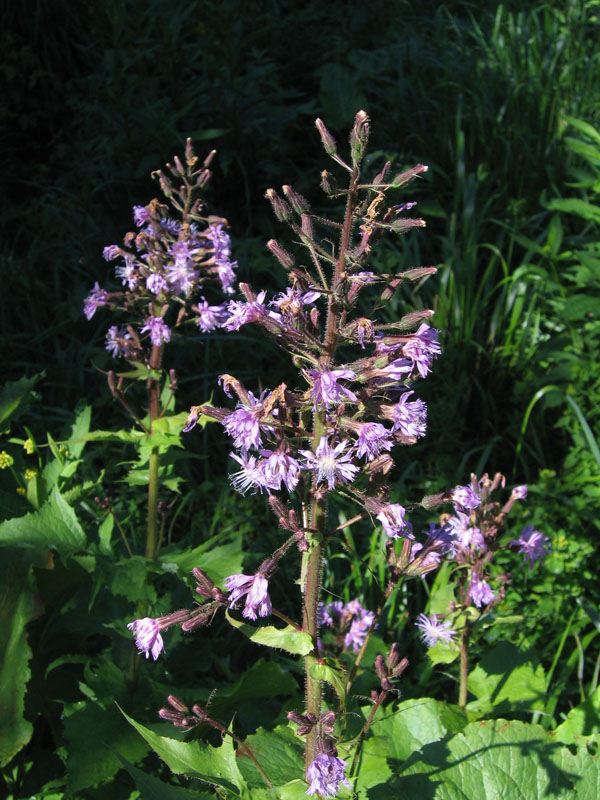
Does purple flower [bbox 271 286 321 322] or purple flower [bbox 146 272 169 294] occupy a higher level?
purple flower [bbox 271 286 321 322]

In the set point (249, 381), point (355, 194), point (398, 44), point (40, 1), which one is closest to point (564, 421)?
point (249, 381)

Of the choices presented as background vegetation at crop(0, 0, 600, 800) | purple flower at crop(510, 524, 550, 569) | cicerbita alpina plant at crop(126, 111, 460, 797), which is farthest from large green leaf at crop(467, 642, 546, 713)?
cicerbita alpina plant at crop(126, 111, 460, 797)

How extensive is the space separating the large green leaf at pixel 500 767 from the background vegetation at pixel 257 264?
0.43 m

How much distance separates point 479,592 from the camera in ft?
7.35

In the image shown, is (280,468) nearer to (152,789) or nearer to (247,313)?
(247,313)

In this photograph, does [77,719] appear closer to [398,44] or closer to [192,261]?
[192,261]

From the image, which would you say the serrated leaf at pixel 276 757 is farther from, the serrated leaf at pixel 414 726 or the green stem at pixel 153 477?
the green stem at pixel 153 477

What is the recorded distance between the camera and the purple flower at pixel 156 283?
2.50 metres

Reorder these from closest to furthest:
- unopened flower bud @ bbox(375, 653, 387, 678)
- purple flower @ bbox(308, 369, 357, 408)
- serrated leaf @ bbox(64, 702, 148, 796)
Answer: purple flower @ bbox(308, 369, 357, 408)
unopened flower bud @ bbox(375, 653, 387, 678)
serrated leaf @ bbox(64, 702, 148, 796)

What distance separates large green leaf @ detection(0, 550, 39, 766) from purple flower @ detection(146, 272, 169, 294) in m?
0.87

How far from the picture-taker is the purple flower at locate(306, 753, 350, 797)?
1495 mm

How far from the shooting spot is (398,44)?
6.04 m

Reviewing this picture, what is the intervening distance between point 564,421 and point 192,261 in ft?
6.08

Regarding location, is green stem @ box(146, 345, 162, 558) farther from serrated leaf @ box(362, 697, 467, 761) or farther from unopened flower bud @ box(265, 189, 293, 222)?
unopened flower bud @ box(265, 189, 293, 222)
